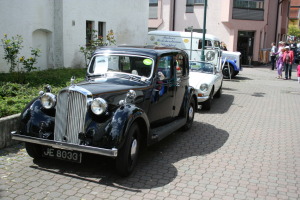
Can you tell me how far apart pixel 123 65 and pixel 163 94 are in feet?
2.91

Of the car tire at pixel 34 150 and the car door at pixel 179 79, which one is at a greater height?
the car door at pixel 179 79

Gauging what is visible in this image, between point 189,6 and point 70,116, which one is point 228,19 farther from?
point 70,116

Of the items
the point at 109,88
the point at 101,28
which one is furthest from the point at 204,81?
the point at 101,28

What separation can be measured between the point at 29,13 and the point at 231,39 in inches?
703

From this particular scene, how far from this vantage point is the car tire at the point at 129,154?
4840 mm

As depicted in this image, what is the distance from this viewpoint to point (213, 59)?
1536 centimetres

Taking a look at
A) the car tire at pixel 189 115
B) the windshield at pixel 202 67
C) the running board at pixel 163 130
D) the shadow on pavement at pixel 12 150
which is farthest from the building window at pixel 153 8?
the shadow on pavement at pixel 12 150

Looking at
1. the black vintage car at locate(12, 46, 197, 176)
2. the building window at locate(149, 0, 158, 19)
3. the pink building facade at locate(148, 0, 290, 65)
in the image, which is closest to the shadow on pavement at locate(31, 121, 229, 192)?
the black vintage car at locate(12, 46, 197, 176)

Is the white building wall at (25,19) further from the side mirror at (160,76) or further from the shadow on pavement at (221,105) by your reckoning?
the side mirror at (160,76)

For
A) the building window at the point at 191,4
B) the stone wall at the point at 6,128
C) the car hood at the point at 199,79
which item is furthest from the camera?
the building window at the point at 191,4

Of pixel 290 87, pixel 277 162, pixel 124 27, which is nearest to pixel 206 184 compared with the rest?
pixel 277 162

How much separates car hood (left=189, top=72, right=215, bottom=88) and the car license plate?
568cm

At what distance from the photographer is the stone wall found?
19.6ft

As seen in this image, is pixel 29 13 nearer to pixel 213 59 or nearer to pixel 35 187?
pixel 213 59
